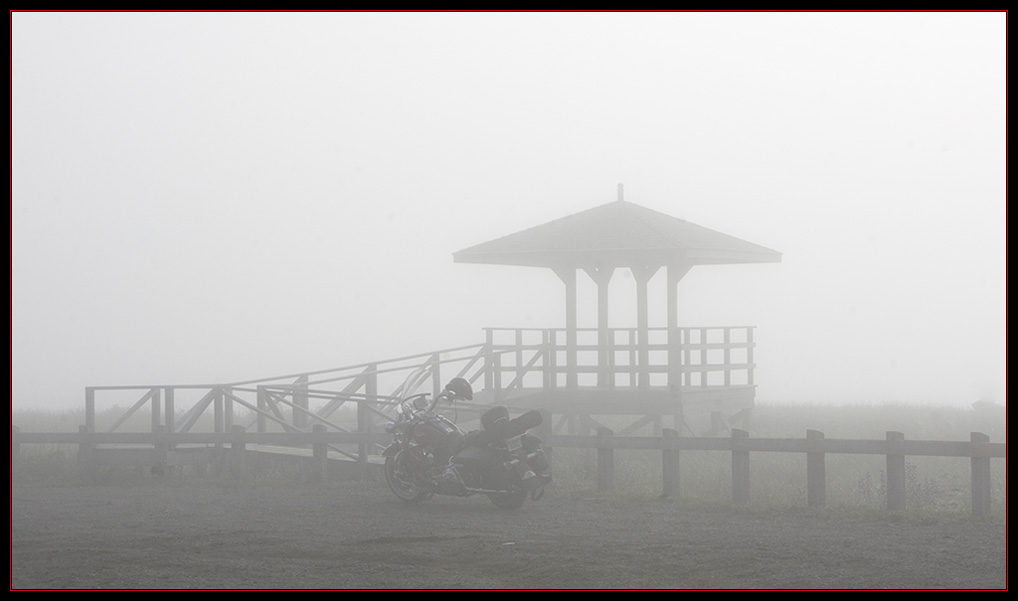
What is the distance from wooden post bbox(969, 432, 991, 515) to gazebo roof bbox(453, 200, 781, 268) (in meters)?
9.82

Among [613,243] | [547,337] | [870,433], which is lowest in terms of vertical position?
[870,433]

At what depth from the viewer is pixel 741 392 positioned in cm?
2595

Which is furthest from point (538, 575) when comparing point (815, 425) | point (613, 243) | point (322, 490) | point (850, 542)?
point (815, 425)

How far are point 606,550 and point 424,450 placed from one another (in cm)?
427

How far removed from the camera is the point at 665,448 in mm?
14539

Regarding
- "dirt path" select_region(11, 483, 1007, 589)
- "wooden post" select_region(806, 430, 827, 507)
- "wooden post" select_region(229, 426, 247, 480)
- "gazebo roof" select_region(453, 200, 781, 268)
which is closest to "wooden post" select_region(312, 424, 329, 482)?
"wooden post" select_region(229, 426, 247, 480)

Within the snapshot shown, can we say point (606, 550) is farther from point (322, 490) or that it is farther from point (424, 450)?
point (322, 490)

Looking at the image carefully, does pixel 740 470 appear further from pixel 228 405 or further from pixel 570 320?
pixel 570 320

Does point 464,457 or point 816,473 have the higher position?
point 464,457

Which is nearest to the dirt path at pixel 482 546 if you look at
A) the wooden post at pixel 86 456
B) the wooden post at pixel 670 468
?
the wooden post at pixel 670 468

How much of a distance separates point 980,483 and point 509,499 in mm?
4569

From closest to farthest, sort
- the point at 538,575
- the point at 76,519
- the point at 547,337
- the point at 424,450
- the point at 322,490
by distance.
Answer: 1. the point at 538,575
2. the point at 76,519
3. the point at 424,450
4. the point at 322,490
5. the point at 547,337

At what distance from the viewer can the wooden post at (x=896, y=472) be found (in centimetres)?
1305

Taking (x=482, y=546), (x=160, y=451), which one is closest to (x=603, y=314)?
(x=160, y=451)
